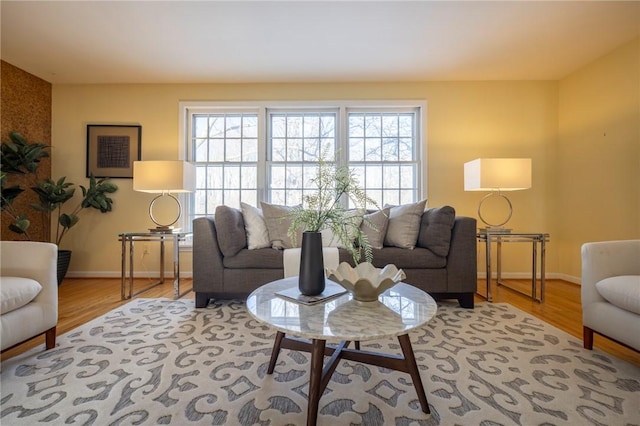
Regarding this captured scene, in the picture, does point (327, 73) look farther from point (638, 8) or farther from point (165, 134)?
point (638, 8)

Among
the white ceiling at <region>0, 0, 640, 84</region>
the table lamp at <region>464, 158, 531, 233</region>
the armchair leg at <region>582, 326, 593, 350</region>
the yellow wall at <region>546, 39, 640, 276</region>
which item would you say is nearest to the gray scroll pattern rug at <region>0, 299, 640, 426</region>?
the armchair leg at <region>582, 326, 593, 350</region>

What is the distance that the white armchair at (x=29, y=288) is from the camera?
4.36 ft

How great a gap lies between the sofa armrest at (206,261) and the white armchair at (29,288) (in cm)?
86

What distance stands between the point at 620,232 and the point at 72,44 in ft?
17.8

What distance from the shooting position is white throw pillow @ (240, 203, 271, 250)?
2.38 metres

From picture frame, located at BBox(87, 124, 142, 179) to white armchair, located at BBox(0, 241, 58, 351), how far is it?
211 centimetres

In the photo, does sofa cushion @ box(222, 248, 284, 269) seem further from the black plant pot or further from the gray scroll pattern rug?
the black plant pot

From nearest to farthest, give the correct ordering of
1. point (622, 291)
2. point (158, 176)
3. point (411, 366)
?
point (411, 366) < point (622, 291) < point (158, 176)

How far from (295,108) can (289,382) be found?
118 inches

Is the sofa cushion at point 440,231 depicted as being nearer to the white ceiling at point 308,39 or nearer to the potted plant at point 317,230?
the potted plant at point 317,230

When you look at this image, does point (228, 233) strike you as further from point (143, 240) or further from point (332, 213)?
point (332, 213)

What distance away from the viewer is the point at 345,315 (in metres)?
1.01

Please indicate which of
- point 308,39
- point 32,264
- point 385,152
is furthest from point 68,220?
point 385,152

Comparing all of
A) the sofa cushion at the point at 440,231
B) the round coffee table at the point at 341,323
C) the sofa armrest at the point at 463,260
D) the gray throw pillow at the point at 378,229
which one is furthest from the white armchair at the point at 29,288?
the sofa armrest at the point at 463,260
